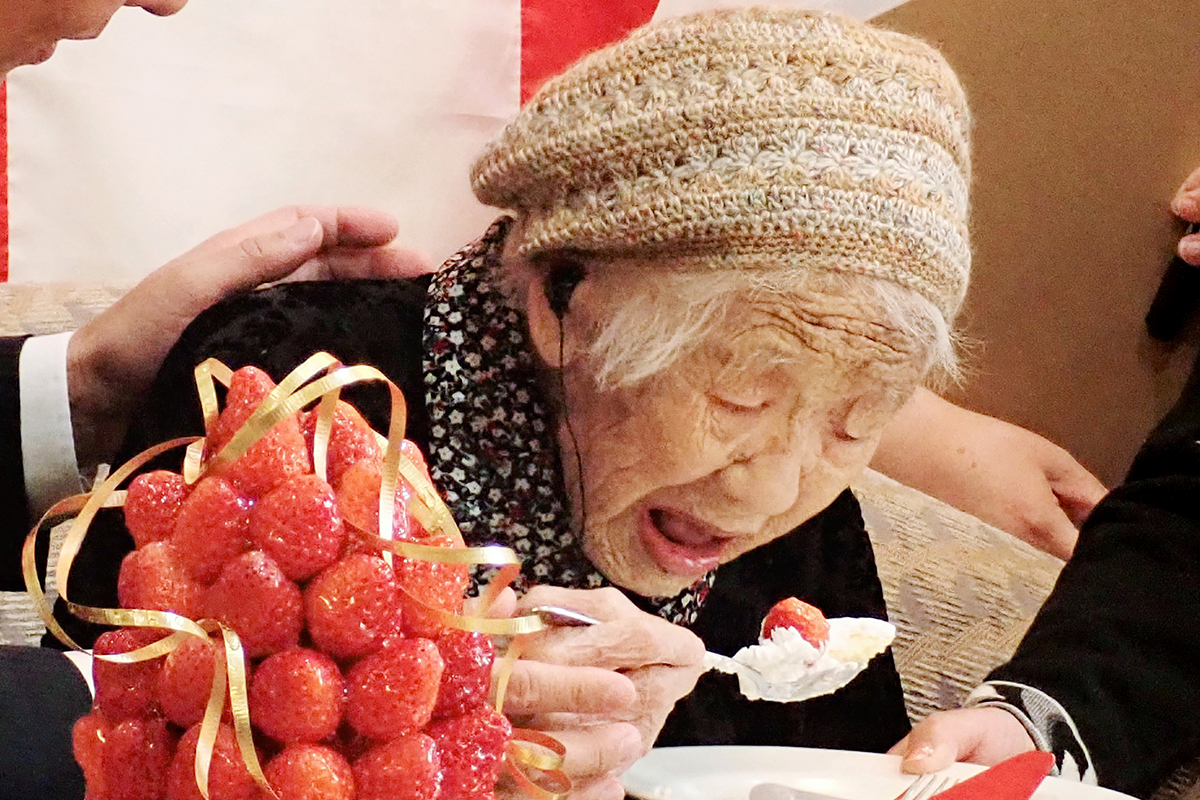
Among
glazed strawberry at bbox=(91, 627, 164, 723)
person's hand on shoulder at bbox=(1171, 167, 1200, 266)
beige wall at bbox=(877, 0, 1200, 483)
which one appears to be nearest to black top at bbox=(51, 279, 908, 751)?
glazed strawberry at bbox=(91, 627, 164, 723)

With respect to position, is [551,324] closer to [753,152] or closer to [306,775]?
[753,152]

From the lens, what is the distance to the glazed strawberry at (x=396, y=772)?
0.38 meters

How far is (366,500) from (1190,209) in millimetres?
1332

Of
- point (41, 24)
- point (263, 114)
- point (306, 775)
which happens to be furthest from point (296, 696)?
point (263, 114)

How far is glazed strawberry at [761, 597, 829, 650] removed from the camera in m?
0.86

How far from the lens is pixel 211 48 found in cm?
128

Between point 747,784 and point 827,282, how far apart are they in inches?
13.9

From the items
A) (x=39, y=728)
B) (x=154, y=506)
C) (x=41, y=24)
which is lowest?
(x=39, y=728)

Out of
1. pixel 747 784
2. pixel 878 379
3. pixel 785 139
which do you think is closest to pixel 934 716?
pixel 747 784

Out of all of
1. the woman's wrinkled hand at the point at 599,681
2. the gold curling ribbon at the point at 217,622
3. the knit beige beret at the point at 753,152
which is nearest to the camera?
the gold curling ribbon at the point at 217,622

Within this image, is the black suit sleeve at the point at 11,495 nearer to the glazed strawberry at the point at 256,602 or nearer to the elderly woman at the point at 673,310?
the elderly woman at the point at 673,310

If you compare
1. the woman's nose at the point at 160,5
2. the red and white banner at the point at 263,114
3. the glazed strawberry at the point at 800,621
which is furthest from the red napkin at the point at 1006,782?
the red and white banner at the point at 263,114

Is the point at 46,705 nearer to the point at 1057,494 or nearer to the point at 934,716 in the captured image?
the point at 934,716

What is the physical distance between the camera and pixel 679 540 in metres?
0.82
